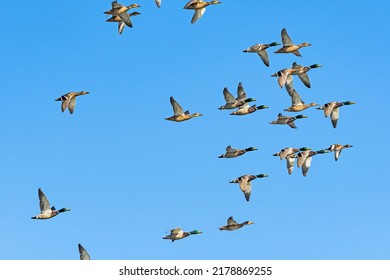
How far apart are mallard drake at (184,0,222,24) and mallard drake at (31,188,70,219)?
16.0m

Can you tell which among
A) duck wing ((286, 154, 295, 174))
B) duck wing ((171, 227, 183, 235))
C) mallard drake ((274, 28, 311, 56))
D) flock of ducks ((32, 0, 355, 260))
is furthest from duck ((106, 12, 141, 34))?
duck wing ((286, 154, 295, 174))

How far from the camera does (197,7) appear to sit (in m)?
78.6

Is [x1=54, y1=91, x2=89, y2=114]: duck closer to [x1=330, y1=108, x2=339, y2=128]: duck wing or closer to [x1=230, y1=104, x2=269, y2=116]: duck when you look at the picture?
[x1=230, y1=104, x2=269, y2=116]: duck

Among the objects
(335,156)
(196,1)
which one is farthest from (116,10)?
(335,156)

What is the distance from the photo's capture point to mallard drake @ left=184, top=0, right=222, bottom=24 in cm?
7803

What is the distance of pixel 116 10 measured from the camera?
77.4 metres

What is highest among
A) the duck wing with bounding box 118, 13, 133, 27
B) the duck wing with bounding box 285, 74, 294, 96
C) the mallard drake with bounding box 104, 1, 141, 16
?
the mallard drake with bounding box 104, 1, 141, 16

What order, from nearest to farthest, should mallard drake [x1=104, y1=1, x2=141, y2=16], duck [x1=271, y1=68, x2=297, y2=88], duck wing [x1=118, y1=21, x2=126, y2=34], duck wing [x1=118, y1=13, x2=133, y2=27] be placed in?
duck wing [x1=118, y1=13, x2=133, y2=27], duck [x1=271, y1=68, x2=297, y2=88], mallard drake [x1=104, y1=1, x2=141, y2=16], duck wing [x1=118, y1=21, x2=126, y2=34]

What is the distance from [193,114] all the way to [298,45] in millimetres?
9015

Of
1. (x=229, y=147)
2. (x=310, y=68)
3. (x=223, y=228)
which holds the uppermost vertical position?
(x=310, y=68)

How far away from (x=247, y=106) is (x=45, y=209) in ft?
53.8

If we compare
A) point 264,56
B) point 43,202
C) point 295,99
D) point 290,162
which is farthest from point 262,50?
point 43,202

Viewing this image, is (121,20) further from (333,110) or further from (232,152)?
(333,110)
